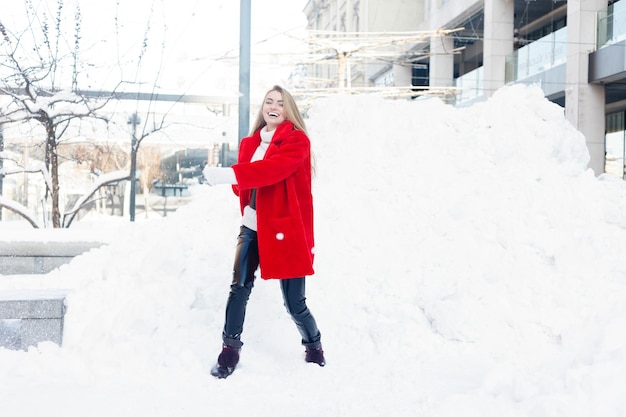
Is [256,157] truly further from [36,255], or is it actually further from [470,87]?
[470,87]

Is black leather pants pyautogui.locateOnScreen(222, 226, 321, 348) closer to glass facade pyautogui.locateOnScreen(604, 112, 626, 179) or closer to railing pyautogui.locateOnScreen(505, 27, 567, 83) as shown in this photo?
railing pyautogui.locateOnScreen(505, 27, 567, 83)

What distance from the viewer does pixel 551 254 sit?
5.49m

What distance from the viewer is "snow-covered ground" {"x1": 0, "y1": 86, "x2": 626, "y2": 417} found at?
3.34 m

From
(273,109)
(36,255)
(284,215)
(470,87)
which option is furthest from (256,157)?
(470,87)

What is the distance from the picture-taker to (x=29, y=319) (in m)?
3.98

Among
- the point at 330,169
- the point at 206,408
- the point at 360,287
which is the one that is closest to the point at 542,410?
the point at 206,408

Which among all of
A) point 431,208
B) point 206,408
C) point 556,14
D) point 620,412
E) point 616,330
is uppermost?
point 556,14

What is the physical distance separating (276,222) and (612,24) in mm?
16590

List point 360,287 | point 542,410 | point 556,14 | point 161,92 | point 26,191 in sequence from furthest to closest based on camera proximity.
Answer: point 556,14 < point 26,191 < point 161,92 < point 360,287 < point 542,410

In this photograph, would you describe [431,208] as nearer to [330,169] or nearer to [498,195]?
[498,195]

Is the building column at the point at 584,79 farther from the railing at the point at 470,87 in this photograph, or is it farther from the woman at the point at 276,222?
the woman at the point at 276,222

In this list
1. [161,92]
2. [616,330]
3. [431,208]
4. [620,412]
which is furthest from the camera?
[161,92]

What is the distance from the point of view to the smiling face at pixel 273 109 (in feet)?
13.0

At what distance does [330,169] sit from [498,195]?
6.83 feet
